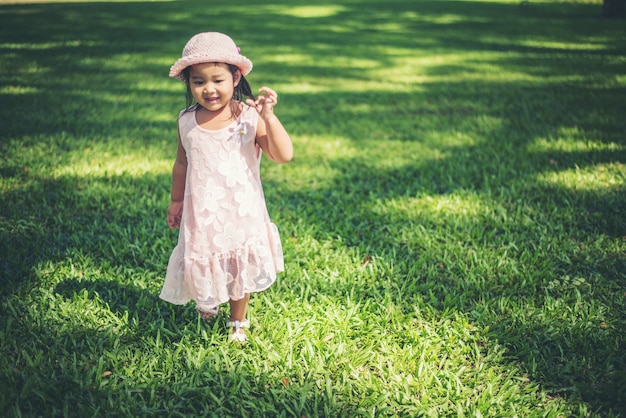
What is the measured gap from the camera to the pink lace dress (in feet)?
6.30

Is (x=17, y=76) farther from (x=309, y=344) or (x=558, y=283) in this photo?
(x=558, y=283)

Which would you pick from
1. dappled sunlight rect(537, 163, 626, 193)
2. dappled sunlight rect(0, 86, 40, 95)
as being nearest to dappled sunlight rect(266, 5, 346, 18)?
dappled sunlight rect(0, 86, 40, 95)

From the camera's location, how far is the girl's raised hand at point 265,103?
1.79 meters

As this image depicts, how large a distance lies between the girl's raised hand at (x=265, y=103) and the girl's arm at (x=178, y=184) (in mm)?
390

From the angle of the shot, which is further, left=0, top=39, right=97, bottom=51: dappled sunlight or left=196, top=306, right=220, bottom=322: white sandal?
left=0, top=39, right=97, bottom=51: dappled sunlight

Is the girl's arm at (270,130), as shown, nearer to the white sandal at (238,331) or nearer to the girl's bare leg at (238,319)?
the girl's bare leg at (238,319)

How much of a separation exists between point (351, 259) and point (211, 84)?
4.95ft

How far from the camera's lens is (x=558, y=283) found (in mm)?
2672

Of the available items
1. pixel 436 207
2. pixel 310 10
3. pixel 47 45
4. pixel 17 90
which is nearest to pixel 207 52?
pixel 436 207

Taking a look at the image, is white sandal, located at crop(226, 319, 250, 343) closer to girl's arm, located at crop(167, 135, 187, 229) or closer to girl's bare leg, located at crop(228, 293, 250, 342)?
girl's bare leg, located at crop(228, 293, 250, 342)

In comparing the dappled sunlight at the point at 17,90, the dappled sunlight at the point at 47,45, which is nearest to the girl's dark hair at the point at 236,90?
the dappled sunlight at the point at 17,90

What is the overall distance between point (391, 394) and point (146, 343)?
44.9 inches

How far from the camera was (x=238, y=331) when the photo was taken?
2260 mm

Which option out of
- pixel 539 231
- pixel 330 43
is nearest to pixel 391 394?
pixel 539 231
